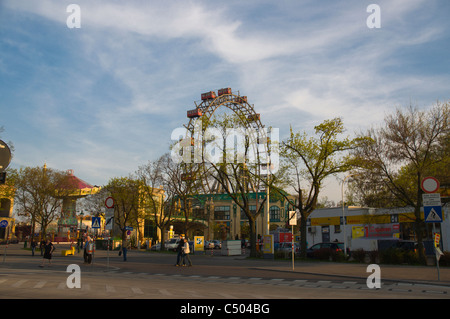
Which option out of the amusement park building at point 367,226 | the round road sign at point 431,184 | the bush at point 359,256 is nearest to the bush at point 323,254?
the bush at point 359,256

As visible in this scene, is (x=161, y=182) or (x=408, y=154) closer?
(x=408, y=154)

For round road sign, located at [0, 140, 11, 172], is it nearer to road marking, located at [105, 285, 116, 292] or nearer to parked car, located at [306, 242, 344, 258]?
road marking, located at [105, 285, 116, 292]

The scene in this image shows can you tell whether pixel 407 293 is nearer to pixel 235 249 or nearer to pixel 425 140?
pixel 425 140

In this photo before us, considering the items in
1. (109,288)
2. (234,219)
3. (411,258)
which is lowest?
(411,258)

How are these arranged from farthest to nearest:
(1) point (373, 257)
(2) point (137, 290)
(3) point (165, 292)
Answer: (1) point (373, 257) → (2) point (137, 290) → (3) point (165, 292)

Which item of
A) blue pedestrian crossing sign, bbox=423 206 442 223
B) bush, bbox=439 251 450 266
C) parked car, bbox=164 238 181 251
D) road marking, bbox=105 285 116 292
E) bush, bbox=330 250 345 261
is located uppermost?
blue pedestrian crossing sign, bbox=423 206 442 223

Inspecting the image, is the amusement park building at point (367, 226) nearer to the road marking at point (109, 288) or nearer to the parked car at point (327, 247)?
the parked car at point (327, 247)

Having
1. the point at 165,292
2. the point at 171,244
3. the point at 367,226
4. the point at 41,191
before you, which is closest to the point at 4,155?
the point at 165,292

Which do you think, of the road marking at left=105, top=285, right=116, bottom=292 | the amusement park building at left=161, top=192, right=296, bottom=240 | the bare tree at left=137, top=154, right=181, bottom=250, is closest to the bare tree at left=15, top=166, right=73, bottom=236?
the bare tree at left=137, top=154, right=181, bottom=250

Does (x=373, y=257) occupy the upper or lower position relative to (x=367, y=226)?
lower

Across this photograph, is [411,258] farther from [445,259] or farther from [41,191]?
[41,191]
